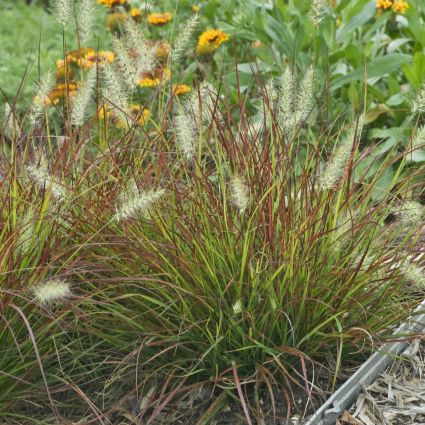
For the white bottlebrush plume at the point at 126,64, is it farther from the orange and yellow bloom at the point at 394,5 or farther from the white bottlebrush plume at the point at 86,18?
the orange and yellow bloom at the point at 394,5

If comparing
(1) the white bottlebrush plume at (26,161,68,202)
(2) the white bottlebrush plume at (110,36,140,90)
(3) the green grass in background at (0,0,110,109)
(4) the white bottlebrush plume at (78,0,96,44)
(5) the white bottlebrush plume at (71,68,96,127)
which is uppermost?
(4) the white bottlebrush plume at (78,0,96,44)

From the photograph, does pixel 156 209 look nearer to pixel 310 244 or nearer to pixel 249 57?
pixel 310 244

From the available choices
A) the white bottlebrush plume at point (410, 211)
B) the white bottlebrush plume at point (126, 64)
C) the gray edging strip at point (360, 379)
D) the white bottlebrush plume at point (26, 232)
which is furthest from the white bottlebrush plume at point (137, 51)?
the gray edging strip at point (360, 379)

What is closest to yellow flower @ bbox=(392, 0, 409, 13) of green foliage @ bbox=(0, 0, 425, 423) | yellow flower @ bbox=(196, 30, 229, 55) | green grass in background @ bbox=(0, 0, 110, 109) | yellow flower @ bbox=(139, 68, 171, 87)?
yellow flower @ bbox=(196, 30, 229, 55)

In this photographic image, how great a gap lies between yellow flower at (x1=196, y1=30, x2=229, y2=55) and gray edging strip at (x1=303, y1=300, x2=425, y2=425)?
194 centimetres

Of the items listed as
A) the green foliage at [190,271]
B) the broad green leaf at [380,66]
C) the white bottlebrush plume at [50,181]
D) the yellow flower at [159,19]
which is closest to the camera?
the white bottlebrush plume at [50,181]

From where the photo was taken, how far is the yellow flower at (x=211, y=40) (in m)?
4.23

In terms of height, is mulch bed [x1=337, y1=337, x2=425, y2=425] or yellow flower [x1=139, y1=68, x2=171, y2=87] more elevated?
yellow flower [x1=139, y1=68, x2=171, y2=87]

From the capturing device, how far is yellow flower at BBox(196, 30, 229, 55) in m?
4.23

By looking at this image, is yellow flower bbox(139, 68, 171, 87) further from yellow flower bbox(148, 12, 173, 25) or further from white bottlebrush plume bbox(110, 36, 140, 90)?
yellow flower bbox(148, 12, 173, 25)

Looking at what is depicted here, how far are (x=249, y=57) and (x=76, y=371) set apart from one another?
7.57 ft

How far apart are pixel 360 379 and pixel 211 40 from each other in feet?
7.22

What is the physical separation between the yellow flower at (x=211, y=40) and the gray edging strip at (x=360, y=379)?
1935 mm

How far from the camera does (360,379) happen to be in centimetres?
272
